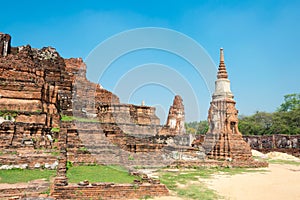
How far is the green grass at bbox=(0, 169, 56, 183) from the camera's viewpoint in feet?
26.6

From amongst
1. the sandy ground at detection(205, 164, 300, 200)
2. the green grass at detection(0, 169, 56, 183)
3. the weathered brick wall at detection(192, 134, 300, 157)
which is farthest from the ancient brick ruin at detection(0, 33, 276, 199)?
the weathered brick wall at detection(192, 134, 300, 157)

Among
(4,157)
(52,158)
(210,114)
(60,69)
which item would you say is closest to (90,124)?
(52,158)

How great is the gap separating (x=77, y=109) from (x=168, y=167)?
805 cm

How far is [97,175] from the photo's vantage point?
959 centimetres

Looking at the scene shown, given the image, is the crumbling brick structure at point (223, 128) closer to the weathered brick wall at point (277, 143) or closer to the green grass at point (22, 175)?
the weathered brick wall at point (277, 143)

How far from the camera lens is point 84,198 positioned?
23.7 ft

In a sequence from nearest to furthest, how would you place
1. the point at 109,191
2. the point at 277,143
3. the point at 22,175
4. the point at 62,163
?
the point at 109,191
the point at 22,175
the point at 62,163
the point at 277,143

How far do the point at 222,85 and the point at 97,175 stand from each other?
46.3 ft

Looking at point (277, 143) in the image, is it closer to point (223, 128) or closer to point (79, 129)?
A: point (223, 128)

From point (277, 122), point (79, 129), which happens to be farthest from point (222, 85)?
point (277, 122)

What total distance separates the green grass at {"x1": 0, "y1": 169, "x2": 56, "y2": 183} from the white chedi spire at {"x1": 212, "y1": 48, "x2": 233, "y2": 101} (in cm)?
1462

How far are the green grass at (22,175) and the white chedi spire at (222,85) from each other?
48.0 ft

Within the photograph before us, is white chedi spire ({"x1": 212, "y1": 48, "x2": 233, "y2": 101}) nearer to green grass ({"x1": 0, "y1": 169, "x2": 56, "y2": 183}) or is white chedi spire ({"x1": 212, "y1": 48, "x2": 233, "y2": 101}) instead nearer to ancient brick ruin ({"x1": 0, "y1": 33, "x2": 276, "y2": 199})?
ancient brick ruin ({"x1": 0, "y1": 33, "x2": 276, "y2": 199})

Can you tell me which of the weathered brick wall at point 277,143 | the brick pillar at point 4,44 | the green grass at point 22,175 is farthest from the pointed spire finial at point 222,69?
the brick pillar at point 4,44
